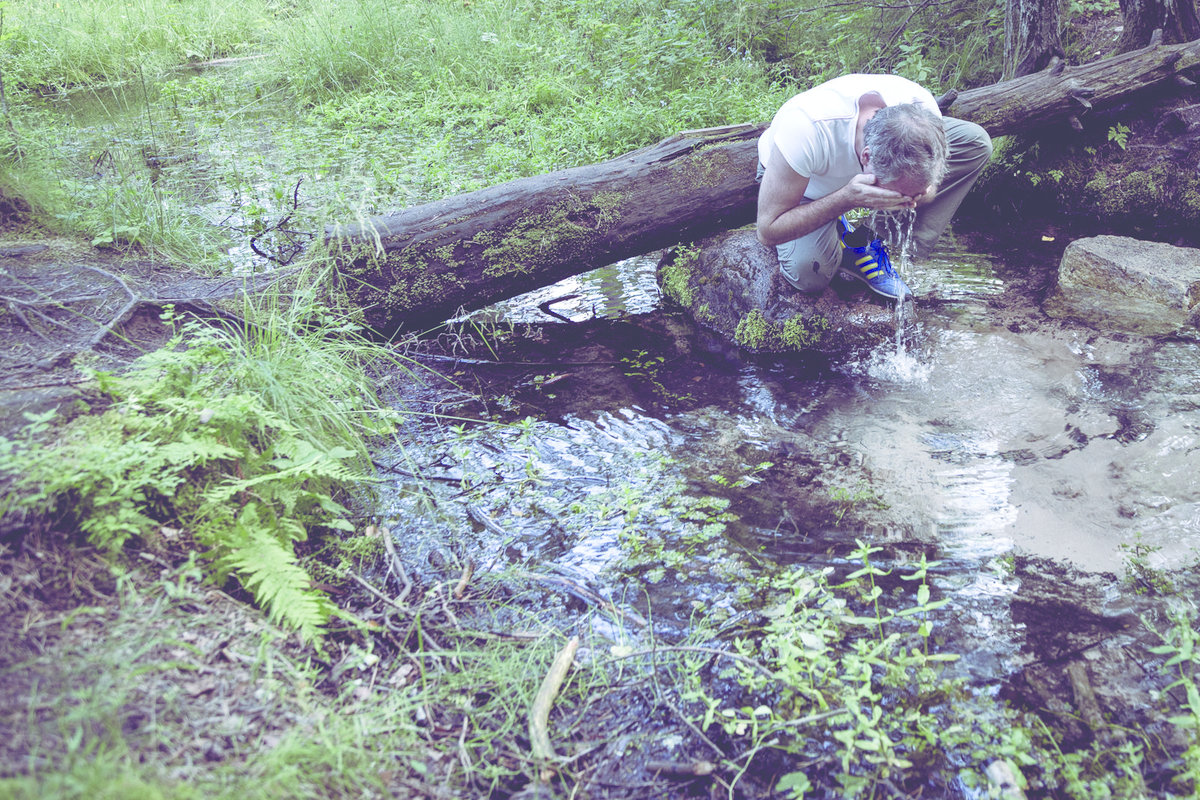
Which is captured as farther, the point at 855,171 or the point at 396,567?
the point at 855,171

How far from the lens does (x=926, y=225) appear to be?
4.41m

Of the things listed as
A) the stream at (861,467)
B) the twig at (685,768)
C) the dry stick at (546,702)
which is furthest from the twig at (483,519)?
the twig at (685,768)

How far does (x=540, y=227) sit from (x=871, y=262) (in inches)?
81.0

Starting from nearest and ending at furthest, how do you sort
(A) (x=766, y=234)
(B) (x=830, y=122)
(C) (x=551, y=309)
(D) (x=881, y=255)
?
(B) (x=830, y=122)
(A) (x=766, y=234)
(D) (x=881, y=255)
(C) (x=551, y=309)

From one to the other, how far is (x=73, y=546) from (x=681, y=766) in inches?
77.5

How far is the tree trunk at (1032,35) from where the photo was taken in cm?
538

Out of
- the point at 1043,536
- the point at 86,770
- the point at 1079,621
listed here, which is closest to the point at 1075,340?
the point at 1043,536

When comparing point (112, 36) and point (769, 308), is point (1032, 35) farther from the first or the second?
point (112, 36)

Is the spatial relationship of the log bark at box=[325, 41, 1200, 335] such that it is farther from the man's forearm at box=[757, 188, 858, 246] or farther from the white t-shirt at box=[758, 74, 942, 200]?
the white t-shirt at box=[758, 74, 942, 200]

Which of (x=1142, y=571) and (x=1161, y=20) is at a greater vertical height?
(x=1161, y=20)

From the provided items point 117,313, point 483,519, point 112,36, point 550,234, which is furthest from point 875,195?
point 112,36

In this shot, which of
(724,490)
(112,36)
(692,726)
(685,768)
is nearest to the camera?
(685,768)

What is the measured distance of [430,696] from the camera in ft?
7.33

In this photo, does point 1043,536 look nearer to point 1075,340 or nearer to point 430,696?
point 1075,340
